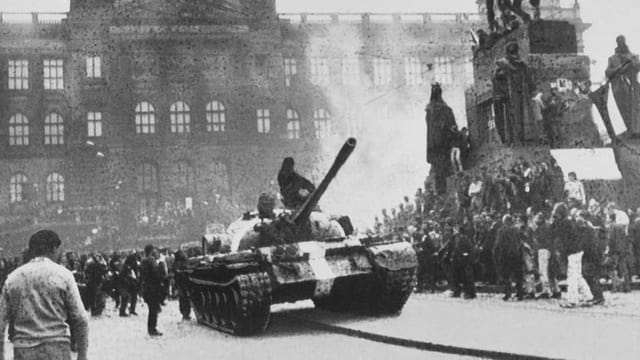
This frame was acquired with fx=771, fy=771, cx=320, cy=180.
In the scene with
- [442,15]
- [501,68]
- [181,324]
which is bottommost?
[181,324]

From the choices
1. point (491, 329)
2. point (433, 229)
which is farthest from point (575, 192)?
point (491, 329)

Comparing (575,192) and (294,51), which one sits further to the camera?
(294,51)

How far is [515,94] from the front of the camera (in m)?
20.0

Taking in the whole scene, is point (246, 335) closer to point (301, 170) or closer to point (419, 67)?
A: point (301, 170)

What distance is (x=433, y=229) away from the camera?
19562 millimetres

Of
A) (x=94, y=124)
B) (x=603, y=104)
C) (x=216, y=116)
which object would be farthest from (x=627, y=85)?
(x=94, y=124)

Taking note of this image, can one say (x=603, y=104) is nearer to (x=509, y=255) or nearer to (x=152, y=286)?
(x=509, y=255)

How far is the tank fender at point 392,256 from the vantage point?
1227 centimetres

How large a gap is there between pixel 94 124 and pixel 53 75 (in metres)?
5.24

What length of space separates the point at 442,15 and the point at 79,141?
3258cm

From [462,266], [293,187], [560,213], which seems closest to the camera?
[560,213]

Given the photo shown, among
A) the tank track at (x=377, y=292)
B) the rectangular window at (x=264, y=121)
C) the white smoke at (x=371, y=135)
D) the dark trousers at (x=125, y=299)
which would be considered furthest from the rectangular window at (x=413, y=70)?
the tank track at (x=377, y=292)

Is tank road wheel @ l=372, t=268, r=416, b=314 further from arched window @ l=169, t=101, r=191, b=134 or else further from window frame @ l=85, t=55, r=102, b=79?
window frame @ l=85, t=55, r=102, b=79

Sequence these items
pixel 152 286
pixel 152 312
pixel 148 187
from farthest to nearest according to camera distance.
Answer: pixel 148 187 < pixel 152 286 < pixel 152 312
